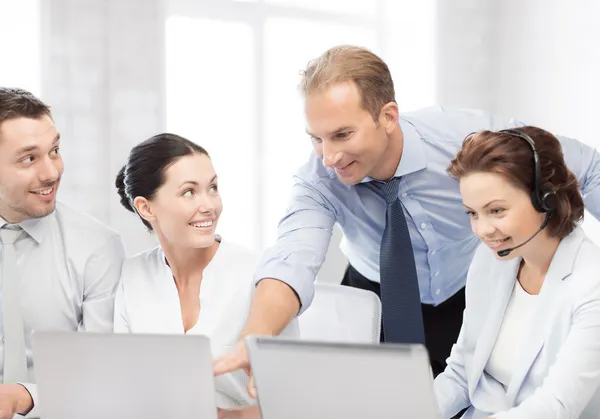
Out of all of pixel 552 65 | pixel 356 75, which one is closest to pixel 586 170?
pixel 356 75

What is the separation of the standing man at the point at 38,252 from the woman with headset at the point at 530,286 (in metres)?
0.95

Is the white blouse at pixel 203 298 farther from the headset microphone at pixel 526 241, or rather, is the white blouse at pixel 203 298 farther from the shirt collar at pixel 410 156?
the headset microphone at pixel 526 241

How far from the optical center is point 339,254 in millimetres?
4266

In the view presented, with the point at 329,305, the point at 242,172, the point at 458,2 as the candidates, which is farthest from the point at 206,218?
the point at 458,2

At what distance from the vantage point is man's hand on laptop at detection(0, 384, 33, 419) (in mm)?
1715

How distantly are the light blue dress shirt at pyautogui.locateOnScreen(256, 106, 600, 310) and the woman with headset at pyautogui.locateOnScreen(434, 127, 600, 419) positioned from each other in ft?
1.50

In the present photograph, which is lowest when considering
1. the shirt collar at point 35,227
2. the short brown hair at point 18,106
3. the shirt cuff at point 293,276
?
the shirt cuff at point 293,276

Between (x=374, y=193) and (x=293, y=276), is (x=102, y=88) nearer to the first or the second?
(x=374, y=193)

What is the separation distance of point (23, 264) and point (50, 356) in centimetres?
91

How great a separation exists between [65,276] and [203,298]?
38 centimetres

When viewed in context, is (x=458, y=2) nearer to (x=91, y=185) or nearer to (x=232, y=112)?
(x=232, y=112)

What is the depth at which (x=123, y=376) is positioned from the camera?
4.01 feet

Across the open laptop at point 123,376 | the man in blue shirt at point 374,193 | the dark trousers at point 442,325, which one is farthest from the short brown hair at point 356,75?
the open laptop at point 123,376

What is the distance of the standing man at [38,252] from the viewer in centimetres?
201
